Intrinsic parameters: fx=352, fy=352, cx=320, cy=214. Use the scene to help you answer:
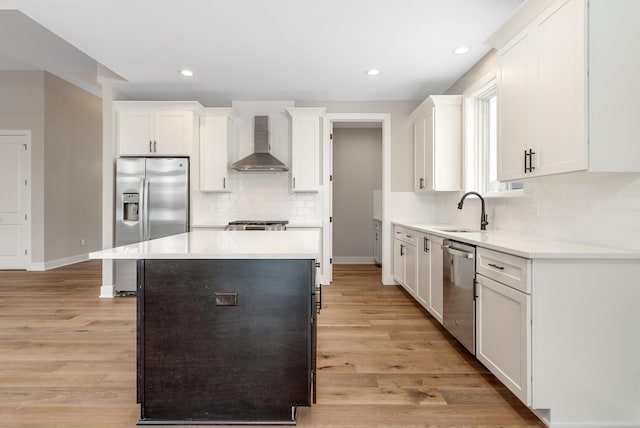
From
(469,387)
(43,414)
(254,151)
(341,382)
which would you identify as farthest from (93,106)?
(469,387)

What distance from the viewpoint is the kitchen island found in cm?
186

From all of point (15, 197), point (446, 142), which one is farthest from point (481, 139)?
point (15, 197)

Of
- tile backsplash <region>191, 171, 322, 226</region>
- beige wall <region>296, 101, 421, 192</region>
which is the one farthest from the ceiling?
tile backsplash <region>191, 171, 322, 226</region>

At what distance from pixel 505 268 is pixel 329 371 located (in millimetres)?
1357

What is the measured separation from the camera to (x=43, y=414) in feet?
6.48

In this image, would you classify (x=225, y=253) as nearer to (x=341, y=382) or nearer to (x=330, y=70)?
(x=341, y=382)

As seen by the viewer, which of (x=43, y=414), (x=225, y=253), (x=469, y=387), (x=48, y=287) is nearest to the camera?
(x=225, y=253)

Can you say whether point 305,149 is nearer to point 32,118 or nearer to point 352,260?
point 352,260

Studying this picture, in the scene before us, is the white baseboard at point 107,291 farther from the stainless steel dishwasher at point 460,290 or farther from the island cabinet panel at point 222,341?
the stainless steel dishwasher at point 460,290

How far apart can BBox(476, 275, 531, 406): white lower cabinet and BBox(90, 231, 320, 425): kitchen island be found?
114 centimetres

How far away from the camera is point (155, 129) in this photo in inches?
181

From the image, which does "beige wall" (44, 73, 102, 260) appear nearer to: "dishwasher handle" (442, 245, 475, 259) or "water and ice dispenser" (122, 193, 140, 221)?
"water and ice dispenser" (122, 193, 140, 221)

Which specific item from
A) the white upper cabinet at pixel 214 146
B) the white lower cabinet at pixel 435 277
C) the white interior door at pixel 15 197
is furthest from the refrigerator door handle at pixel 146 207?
the white lower cabinet at pixel 435 277

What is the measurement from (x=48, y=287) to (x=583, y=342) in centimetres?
595
